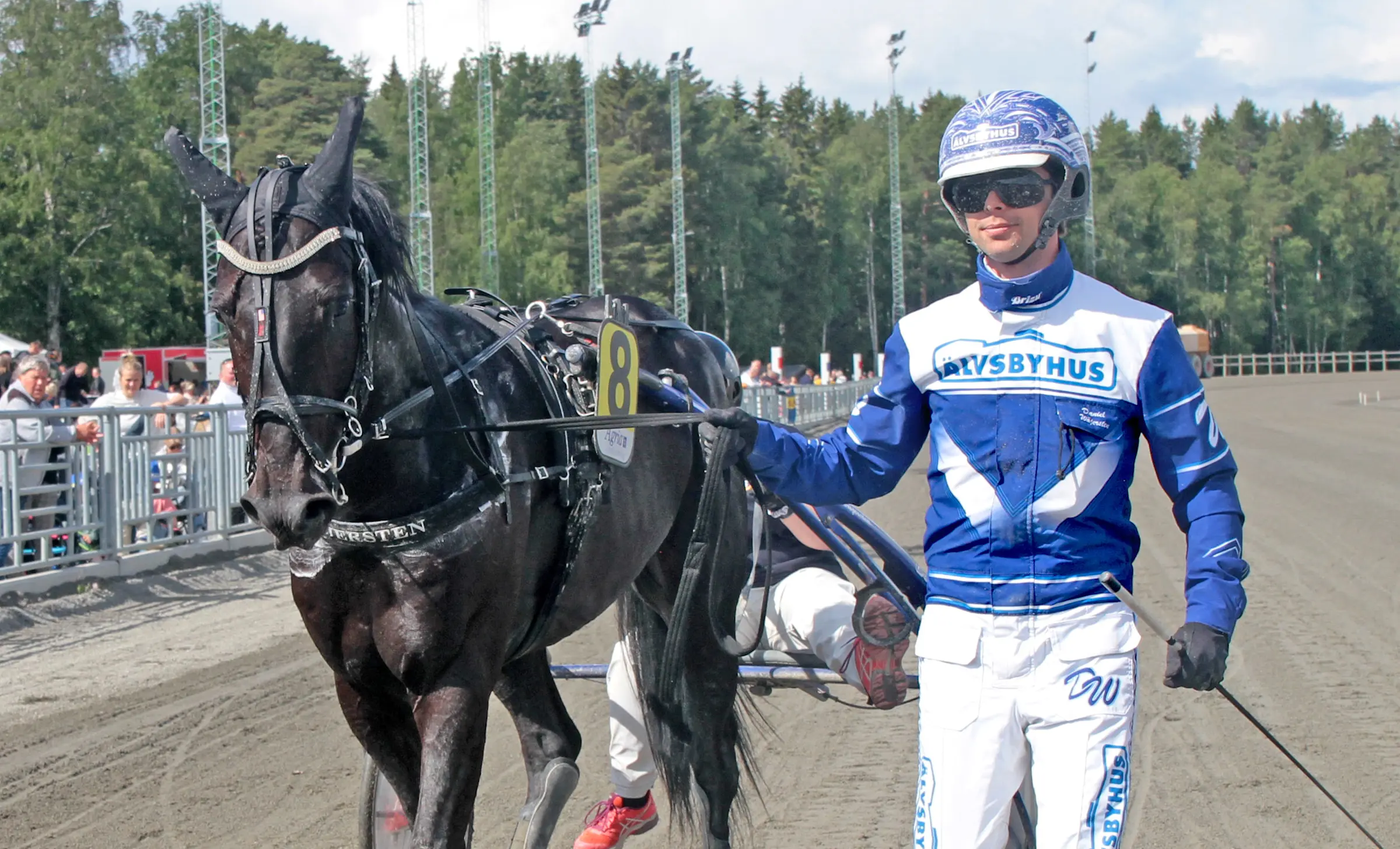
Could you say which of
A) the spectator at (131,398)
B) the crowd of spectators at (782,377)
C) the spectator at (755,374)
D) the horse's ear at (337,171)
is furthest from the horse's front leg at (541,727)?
the crowd of spectators at (782,377)

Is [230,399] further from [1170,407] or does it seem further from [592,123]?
[592,123]

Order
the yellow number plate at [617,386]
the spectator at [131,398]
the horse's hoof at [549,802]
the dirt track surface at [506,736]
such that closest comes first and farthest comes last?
1. the yellow number plate at [617,386]
2. the horse's hoof at [549,802]
3. the dirt track surface at [506,736]
4. the spectator at [131,398]

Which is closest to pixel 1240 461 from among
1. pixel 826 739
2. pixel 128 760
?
pixel 826 739

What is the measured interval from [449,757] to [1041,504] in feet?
4.36

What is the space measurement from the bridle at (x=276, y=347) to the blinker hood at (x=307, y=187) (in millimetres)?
25

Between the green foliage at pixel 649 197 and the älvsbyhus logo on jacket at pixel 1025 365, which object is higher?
the green foliage at pixel 649 197

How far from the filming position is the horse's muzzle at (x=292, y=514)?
2418 mm

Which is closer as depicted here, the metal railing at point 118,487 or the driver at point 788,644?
the driver at point 788,644

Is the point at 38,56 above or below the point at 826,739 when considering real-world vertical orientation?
above

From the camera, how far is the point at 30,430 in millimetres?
8266

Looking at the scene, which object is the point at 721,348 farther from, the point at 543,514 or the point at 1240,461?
the point at 1240,461

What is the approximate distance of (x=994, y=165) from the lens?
92.1 inches

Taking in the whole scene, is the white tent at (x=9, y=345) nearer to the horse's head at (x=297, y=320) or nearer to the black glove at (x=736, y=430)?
the horse's head at (x=297, y=320)

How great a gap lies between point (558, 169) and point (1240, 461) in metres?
41.5
